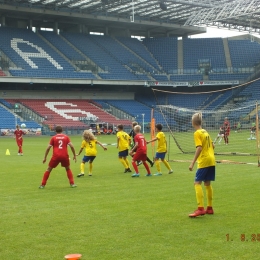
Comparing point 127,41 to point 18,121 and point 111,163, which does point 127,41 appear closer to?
point 18,121

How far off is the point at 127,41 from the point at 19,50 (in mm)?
17714

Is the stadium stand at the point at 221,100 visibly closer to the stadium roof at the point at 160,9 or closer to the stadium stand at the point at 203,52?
the stadium stand at the point at 203,52

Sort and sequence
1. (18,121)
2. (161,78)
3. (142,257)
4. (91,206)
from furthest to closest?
(161,78) < (18,121) < (91,206) < (142,257)

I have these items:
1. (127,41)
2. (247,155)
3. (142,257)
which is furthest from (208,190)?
(127,41)

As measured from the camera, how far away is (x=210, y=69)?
6644 cm

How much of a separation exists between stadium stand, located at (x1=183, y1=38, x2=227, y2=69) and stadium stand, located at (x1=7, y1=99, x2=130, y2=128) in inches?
634

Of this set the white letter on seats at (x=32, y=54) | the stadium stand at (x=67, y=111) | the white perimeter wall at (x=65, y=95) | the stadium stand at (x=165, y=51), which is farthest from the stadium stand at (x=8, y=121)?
the stadium stand at (x=165, y=51)

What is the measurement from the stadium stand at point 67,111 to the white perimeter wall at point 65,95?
0.95 m

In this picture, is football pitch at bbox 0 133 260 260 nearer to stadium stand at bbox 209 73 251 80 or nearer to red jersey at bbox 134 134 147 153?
red jersey at bbox 134 134 147 153

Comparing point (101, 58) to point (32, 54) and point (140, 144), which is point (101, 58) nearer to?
point (32, 54)

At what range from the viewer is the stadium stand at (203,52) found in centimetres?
6744

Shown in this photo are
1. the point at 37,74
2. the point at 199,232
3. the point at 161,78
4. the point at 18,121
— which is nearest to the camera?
the point at 199,232

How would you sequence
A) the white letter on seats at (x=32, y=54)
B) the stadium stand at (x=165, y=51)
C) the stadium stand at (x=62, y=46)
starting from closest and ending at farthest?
Answer: the white letter on seats at (x=32, y=54) → the stadium stand at (x=62, y=46) → the stadium stand at (x=165, y=51)

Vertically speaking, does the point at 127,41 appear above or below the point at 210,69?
above
